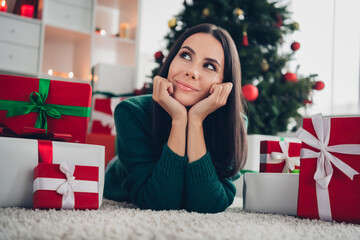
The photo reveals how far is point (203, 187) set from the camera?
3.45 feet

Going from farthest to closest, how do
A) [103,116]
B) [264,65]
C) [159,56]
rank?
[103,116] < [264,65] < [159,56]

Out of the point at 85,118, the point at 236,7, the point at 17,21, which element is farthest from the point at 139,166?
the point at 17,21

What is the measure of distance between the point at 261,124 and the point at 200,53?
1327 millimetres

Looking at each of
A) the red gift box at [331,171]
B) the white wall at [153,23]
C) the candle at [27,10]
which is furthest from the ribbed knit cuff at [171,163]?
the white wall at [153,23]

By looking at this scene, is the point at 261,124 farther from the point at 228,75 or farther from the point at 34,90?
the point at 34,90

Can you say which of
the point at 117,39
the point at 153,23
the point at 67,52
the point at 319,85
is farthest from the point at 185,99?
the point at 153,23

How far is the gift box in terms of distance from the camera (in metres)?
1.11

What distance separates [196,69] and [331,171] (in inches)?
19.3

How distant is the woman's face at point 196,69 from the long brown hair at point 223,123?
33 millimetres

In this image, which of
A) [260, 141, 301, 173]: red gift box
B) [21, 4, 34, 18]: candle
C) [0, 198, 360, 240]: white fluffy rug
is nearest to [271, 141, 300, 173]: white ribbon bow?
[260, 141, 301, 173]: red gift box

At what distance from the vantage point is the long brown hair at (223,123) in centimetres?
114

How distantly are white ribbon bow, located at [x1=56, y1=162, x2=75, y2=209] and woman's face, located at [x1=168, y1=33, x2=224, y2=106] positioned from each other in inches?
14.9

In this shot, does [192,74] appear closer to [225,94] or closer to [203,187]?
[225,94]

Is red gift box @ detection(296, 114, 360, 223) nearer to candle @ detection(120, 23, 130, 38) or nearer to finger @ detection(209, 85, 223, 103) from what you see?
finger @ detection(209, 85, 223, 103)
